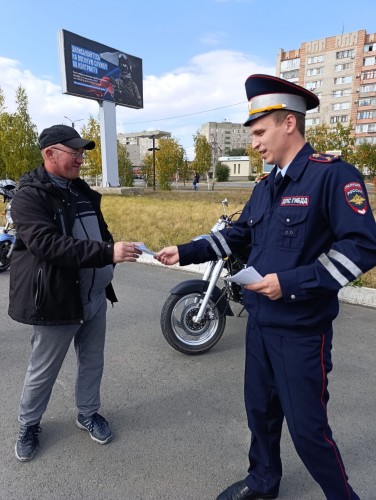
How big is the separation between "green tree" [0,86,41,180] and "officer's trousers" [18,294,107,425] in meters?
21.9

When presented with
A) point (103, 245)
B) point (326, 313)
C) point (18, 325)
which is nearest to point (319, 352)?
point (326, 313)

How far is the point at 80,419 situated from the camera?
2.49 m

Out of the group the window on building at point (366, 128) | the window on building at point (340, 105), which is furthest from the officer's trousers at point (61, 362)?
the window on building at point (340, 105)

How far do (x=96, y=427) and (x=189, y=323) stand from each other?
1345 millimetres

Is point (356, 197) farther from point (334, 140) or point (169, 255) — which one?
point (334, 140)

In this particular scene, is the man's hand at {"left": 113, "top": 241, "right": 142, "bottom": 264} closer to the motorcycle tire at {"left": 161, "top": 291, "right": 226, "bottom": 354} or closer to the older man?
the older man

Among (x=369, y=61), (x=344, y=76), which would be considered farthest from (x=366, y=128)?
(x=369, y=61)

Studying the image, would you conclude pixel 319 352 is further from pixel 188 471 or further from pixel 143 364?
pixel 143 364

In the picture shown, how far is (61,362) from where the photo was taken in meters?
2.22

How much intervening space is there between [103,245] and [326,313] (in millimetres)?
1146

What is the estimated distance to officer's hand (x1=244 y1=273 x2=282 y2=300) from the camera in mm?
1464

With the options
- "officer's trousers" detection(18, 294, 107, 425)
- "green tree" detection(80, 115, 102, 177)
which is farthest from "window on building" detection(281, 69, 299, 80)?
"officer's trousers" detection(18, 294, 107, 425)

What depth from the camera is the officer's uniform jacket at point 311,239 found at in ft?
4.47

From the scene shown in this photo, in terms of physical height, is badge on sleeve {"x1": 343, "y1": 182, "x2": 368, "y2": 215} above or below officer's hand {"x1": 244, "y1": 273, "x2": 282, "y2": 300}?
above
